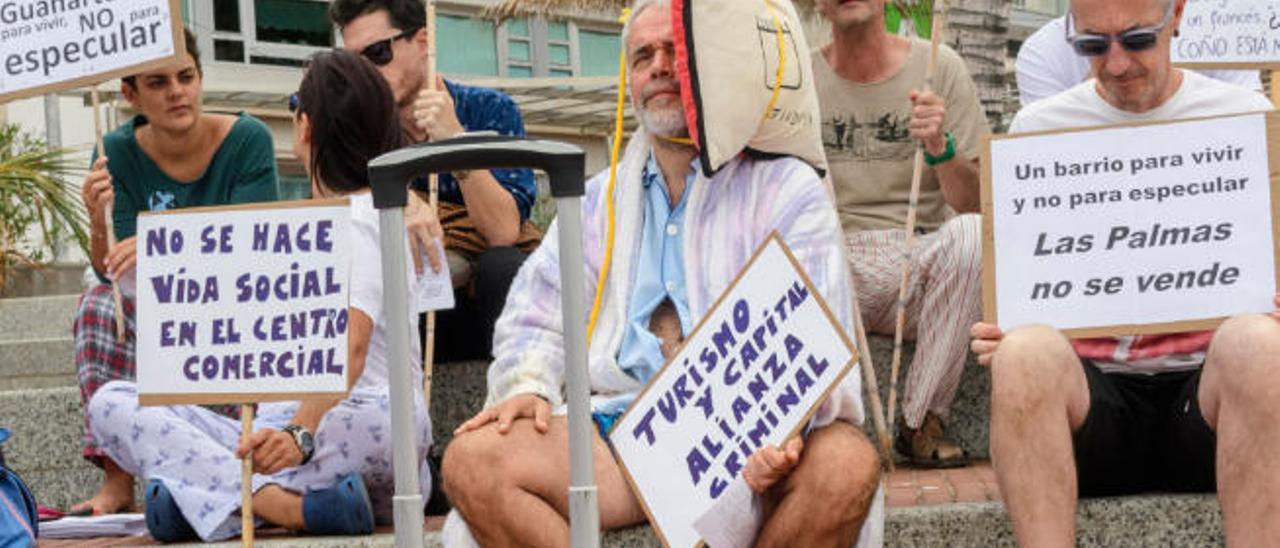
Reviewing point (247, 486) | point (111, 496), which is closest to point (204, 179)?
point (111, 496)

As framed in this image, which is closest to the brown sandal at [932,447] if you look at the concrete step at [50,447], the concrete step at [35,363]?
the concrete step at [50,447]

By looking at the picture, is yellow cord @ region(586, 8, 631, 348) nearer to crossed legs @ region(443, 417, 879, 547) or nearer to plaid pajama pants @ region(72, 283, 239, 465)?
crossed legs @ region(443, 417, 879, 547)

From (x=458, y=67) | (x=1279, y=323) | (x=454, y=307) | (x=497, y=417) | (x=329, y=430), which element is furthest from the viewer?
(x=458, y=67)

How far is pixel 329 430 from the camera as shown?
Result: 14.5 ft

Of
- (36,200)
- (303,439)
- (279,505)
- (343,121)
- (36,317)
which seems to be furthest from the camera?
(36,317)

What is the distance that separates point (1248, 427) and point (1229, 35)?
1580 mm

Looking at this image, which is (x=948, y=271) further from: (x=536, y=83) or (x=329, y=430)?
(x=536, y=83)

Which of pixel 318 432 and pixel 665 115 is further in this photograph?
pixel 318 432

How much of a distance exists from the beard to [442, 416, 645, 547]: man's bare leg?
60 cm

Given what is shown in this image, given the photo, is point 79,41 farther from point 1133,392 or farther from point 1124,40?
point 1133,392

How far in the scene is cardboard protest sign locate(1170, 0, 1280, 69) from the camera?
4.66 m

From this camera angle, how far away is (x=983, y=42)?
6.32 m

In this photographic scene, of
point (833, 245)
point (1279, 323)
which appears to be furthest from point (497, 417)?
point (1279, 323)

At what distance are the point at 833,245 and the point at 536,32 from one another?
1947 cm
